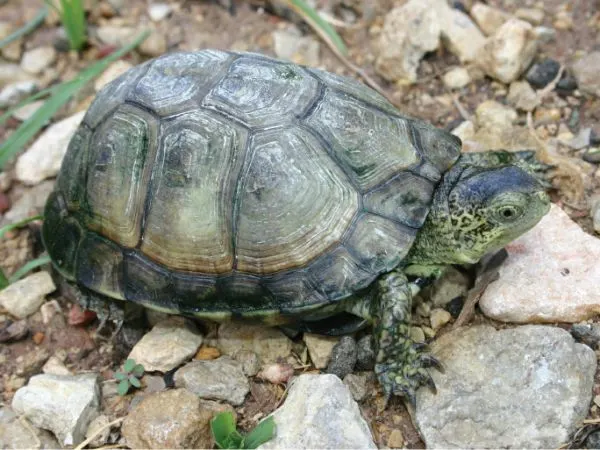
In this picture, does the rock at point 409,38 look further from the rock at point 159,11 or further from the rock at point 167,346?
the rock at point 167,346

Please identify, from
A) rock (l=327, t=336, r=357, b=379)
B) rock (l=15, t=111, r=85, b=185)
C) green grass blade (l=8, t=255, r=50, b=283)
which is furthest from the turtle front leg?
rock (l=15, t=111, r=85, b=185)

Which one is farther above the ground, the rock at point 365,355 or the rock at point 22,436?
the rock at point 365,355

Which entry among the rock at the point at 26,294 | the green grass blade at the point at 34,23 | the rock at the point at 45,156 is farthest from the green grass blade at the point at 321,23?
the rock at the point at 26,294

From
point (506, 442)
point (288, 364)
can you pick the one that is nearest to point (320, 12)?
point (288, 364)

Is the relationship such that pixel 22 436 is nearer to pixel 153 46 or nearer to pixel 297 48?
pixel 153 46

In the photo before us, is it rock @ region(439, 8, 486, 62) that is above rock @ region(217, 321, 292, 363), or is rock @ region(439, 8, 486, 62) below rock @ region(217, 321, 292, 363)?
above

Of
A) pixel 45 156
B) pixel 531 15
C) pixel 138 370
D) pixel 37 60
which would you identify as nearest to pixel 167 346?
pixel 138 370

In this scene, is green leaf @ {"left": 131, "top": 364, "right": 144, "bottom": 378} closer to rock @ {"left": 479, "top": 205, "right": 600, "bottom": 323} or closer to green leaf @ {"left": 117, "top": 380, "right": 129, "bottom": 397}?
green leaf @ {"left": 117, "top": 380, "right": 129, "bottom": 397}
